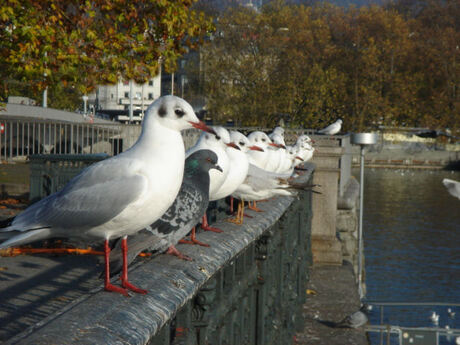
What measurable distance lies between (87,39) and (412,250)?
60.5 ft

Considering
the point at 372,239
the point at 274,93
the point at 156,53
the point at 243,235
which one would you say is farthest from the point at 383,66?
the point at 243,235

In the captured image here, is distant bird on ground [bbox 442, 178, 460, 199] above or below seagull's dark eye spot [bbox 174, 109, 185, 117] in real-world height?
below

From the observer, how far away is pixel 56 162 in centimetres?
938

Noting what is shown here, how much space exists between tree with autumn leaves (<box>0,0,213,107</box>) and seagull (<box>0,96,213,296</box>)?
6.76 m

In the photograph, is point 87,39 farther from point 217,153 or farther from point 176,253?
point 176,253

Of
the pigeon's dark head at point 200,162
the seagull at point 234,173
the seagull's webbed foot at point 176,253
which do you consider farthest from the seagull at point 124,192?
the seagull at point 234,173

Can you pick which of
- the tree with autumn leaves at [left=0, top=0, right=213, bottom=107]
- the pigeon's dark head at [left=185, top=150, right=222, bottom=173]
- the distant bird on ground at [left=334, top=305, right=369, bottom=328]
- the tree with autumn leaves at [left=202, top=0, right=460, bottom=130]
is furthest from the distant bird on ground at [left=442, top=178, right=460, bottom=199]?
the tree with autumn leaves at [left=202, top=0, right=460, bottom=130]

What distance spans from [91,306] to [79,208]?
0.95 metres

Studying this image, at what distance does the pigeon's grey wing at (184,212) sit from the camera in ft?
11.4

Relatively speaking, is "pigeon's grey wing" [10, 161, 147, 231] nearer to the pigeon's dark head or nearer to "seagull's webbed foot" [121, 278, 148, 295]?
"seagull's webbed foot" [121, 278, 148, 295]

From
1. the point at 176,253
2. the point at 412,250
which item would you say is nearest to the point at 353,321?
→ the point at 176,253

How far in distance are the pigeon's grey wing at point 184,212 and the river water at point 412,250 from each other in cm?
1247

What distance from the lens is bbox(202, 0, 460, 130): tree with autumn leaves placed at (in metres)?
50.2

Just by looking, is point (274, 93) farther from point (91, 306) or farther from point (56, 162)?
point (91, 306)
